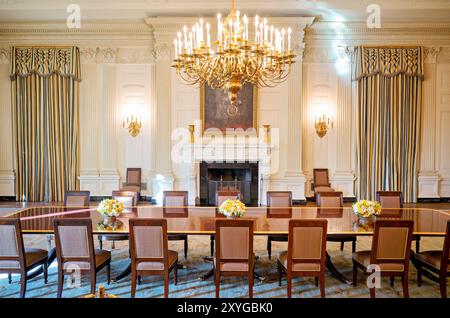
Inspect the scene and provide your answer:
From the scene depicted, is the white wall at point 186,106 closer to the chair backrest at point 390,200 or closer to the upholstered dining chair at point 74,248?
the chair backrest at point 390,200

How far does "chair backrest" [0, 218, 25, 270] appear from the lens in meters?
3.22

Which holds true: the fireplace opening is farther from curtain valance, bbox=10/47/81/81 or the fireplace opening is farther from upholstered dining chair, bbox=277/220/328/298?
upholstered dining chair, bbox=277/220/328/298

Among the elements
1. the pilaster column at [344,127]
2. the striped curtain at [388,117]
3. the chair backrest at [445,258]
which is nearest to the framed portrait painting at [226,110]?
the pilaster column at [344,127]

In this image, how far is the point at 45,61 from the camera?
8.13 metres

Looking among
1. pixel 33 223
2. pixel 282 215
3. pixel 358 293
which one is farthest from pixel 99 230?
pixel 358 293

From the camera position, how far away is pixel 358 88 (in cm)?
817

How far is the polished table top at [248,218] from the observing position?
351 cm

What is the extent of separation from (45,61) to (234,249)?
700 centimetres

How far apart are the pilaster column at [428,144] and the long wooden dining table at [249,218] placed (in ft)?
14.3

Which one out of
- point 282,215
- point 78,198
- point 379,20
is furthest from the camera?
point 379,20

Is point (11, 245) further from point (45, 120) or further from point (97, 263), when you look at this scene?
point (45, 120)

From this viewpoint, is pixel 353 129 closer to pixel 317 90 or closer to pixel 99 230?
pixel 317 90

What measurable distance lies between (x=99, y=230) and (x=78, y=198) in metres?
1.57

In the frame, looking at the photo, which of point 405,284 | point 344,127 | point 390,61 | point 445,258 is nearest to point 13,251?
point 405,284
